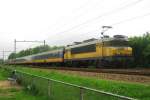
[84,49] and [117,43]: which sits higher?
[117,43]

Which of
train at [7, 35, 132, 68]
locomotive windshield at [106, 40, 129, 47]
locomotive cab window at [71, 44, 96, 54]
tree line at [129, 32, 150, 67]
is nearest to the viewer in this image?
train at [7, 35, 132, 68]

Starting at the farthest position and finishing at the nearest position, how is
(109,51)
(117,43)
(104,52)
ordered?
(117,43), (104,52), (109,51)

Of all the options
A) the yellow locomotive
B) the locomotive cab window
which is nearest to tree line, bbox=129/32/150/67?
the locomotive cab window

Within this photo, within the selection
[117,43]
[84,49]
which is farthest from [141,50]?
[117,43]

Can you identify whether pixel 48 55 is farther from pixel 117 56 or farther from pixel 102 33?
pixel 117 56

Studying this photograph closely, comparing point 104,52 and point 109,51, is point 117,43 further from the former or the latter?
point 104,52

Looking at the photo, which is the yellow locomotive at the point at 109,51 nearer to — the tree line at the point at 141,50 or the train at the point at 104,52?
the train at the point at 104,52

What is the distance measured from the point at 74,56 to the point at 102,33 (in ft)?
14.8

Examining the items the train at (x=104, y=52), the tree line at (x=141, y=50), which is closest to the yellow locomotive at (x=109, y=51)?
the train at (x=104, y=52)

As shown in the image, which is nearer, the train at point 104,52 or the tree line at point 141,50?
the train at point 104,52

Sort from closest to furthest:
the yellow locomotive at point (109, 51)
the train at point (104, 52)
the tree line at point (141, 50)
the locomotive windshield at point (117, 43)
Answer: the yellow locomotive at point (109, 51) < the train at point (104, 52) < the locomotive windshield at point (117, 43) < the tree line at point (141, 50)

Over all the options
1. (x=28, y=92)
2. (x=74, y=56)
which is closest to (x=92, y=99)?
(x=28, y=92)

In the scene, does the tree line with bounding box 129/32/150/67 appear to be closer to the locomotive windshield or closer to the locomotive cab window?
the locomotive cab window

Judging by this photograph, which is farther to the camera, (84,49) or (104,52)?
(84,49)
